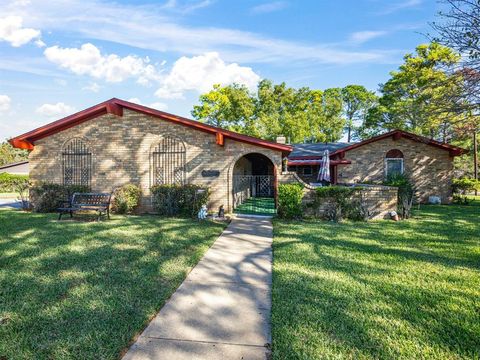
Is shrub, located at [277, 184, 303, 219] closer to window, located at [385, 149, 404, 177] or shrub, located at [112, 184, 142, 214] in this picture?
shrub, located at [112, 184, 142, 214]

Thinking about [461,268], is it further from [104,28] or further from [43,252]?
[104,28]

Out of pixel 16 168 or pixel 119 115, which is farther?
pixel 16 168

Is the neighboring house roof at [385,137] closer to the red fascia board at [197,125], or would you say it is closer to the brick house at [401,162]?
the brick house at [401,162]

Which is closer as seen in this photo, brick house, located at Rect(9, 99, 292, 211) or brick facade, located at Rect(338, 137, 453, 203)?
brick house, located at Rect(9, 99, 292, 211)

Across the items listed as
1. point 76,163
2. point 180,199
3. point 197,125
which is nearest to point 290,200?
point 180,199

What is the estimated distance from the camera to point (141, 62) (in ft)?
45.9

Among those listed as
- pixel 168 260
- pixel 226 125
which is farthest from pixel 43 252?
pixel 226 125

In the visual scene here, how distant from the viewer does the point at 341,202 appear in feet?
34.6

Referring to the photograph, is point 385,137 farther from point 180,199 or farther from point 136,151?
point 136,151

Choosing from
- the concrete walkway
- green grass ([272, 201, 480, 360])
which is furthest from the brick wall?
the concrete walkway

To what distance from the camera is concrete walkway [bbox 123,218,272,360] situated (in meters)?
2.88

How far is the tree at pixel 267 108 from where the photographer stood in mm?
36938

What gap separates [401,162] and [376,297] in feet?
51.2

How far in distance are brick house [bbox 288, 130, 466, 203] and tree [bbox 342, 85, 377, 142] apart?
27.1 metres
